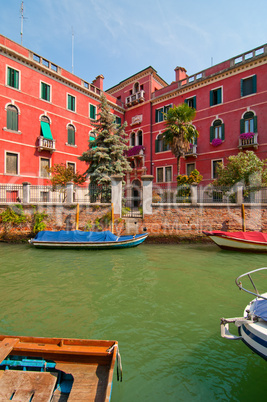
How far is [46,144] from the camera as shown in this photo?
19203mm

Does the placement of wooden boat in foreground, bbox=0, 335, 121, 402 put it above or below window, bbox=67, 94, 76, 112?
below

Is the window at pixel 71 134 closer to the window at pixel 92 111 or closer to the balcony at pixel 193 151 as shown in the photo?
the window at pixel 92 111

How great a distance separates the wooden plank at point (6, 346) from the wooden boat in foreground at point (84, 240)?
8.49m

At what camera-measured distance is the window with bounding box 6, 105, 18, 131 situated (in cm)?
1733

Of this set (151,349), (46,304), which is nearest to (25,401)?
(151,349)

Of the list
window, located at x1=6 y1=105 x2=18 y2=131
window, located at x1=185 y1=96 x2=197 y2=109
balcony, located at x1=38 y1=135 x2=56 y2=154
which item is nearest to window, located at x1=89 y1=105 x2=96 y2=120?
balcony, located at x1=38 y1=135 x2=56 y2=154

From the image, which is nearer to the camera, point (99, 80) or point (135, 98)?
point (135, 98)

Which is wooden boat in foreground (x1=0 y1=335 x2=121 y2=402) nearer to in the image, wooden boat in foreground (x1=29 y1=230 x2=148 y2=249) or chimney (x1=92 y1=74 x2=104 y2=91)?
wooden boat in foreground (x1=29 y1=230 x2=148 y2=249)

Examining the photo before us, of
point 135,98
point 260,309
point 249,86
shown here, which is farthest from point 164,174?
point 260,309

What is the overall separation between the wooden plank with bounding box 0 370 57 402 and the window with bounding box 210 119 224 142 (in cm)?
2054

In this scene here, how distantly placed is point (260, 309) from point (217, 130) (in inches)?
764

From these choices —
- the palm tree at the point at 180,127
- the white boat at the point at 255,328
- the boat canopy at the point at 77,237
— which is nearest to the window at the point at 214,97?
the palm tree at the point at 180,127

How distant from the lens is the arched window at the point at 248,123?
701 inches

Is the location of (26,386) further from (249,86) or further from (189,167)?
(249,86)
